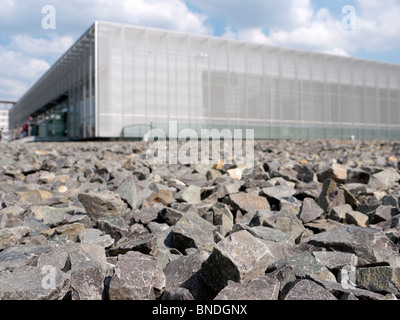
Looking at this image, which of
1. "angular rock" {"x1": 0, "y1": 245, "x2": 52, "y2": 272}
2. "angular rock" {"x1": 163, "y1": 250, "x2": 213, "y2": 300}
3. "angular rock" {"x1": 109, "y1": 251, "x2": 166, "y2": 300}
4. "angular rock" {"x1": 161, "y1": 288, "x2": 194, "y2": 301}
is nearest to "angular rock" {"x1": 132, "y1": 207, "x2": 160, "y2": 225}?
"angular rock" {"x1": 0, "y1": 245, "x2": 52, "y2": 272}

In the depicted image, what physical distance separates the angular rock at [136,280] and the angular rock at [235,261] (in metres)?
0.19

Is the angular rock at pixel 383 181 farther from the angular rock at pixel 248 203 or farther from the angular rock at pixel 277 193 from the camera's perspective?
the angular rock at pixel 248 203

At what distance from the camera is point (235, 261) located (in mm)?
1320

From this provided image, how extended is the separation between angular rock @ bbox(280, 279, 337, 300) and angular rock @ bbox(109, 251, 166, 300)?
17.3 inches

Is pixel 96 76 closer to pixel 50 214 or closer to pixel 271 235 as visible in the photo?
pixel 50 214

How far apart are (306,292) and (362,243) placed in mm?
632

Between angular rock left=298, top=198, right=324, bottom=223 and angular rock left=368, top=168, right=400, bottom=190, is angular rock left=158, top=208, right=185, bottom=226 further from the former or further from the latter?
angular rock left=368, top=168, right=400, bottom=190

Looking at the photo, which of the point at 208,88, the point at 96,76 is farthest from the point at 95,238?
the point at 208,88

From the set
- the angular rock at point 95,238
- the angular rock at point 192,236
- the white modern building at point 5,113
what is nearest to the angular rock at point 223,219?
the angular rock at point 192,236

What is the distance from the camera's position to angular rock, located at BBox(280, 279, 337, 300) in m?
1.21
